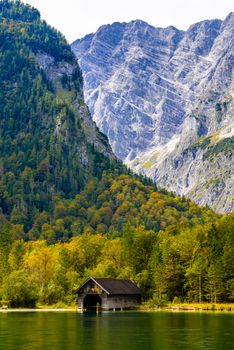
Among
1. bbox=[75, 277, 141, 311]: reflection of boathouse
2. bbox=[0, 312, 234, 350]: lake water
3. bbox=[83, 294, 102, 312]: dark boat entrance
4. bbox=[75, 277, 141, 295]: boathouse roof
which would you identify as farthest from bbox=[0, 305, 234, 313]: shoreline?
bbox=[0, 312, 234, 350]: lake water

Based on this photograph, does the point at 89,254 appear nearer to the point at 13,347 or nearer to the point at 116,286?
the point at 116,286

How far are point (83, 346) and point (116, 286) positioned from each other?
77471 millimetres

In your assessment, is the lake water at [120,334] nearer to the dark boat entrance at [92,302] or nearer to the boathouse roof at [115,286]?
the boathouse roof at [115,286]

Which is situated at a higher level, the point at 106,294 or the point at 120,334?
the point at 106,294

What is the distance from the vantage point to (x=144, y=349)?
6888 cm

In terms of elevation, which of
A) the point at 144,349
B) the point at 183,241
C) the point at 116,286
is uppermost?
the point at 183,241

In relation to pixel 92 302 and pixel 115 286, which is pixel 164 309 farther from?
pixel 92 302

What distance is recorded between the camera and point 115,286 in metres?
148

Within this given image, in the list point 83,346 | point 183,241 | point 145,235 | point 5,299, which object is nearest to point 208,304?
point 183,241

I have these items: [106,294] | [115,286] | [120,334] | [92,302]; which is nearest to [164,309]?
[115,286]

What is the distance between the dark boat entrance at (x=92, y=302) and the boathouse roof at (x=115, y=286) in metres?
5.11

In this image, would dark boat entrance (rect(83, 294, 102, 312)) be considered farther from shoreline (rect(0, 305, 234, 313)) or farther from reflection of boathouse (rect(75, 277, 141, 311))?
shoreline (rect(0, 305, 234, 313))

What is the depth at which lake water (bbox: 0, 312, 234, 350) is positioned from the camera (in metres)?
71.6

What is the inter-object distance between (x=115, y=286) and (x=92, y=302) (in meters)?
9.78
